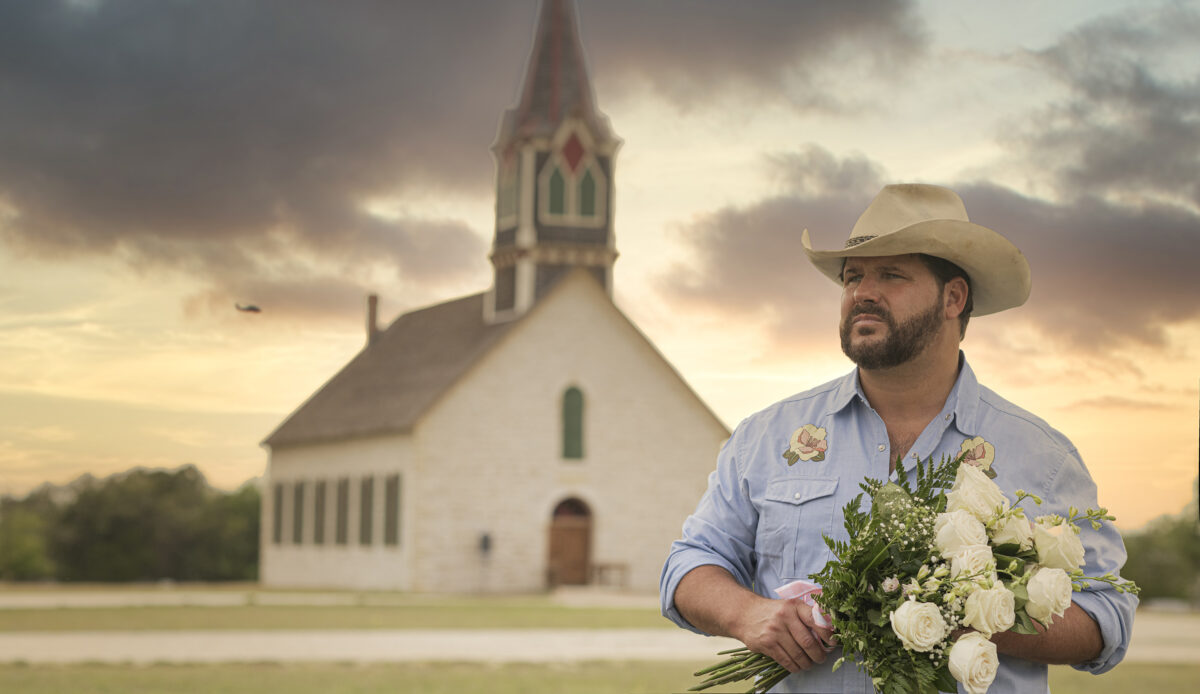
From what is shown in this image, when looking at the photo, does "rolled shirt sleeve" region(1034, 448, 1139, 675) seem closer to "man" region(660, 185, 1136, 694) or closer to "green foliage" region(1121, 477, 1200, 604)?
"man" region(660, 185, 1136, 694)

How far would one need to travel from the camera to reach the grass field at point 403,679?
12.5 meters

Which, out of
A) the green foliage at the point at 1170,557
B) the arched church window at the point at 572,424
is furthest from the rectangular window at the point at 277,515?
the green foliage at the point at 1170,557

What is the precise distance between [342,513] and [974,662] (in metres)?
42.1

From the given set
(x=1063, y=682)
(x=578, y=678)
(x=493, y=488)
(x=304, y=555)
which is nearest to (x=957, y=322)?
(x=578, y=678)

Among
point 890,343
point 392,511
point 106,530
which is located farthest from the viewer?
point 106,530

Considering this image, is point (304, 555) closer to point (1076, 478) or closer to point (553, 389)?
point (553, 389)

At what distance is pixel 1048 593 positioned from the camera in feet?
10.9

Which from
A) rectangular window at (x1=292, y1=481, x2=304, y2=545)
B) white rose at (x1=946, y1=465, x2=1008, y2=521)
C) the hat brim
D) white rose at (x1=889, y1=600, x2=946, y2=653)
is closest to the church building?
rectangular window at (x1=292, y1=481, x2=304, y2=545)

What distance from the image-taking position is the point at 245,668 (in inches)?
572

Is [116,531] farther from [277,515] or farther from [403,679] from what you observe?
[403,679]

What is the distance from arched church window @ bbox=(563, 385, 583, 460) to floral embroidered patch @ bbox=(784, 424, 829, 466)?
123ft

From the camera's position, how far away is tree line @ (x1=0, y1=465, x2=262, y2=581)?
169ft

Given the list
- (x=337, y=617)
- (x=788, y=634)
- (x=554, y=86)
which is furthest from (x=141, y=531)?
(x=788, y=634)

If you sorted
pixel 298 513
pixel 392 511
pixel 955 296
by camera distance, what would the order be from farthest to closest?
pixel 298 513 < pixel 392 511 < pixel 955 296
